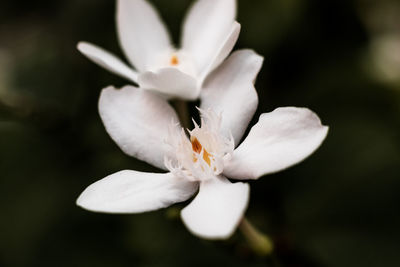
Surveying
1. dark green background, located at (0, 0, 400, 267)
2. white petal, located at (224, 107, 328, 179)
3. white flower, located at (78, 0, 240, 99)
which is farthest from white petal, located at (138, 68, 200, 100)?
dark green background, located at (0, 0, 400, 267)

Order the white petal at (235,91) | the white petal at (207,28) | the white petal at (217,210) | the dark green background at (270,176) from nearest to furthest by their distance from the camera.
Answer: the white petal at (217,210), the white petal at (235,91), the white petal at (207,28), the dark green background at (270,176)

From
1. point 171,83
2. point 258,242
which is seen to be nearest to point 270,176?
point 258,242

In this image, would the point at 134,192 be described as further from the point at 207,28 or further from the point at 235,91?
the point at 207,28

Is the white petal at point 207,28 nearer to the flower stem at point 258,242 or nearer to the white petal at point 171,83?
the white petal at point 171,83

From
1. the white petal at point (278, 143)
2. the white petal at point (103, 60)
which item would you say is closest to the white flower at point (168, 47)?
the white petal at point (103, 60)

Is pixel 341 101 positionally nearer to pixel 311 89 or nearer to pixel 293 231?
pixel 311 89

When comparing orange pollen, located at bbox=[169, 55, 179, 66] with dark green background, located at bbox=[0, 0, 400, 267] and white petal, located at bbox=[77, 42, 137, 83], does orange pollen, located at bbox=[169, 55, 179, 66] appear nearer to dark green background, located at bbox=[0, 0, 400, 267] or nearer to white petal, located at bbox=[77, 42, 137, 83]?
white petal, located at bbox=[77, 42, 137, 83]
